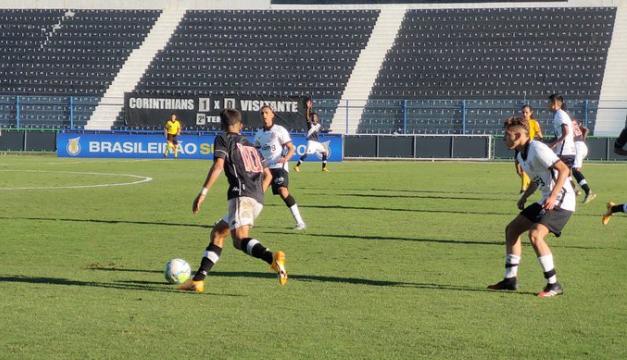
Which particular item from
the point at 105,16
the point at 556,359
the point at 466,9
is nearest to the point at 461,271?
the point at 556,359

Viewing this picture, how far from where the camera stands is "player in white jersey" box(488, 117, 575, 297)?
10531mm

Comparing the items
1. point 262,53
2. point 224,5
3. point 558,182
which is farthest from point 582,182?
point 224,5

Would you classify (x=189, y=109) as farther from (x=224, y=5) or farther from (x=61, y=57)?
(x=224, y=5)

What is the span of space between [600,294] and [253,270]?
151 inches

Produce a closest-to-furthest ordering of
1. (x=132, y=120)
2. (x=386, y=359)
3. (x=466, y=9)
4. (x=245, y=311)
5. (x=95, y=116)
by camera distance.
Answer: (x=386, y=359), (x=245, y=311), (x=132, y=120), (x=95, y=116), (x=466, y=9)

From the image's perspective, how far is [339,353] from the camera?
25.6 feet

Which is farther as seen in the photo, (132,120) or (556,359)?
(132,120)

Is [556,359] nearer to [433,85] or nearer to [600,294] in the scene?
[600,294]

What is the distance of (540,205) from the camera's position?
10.7m

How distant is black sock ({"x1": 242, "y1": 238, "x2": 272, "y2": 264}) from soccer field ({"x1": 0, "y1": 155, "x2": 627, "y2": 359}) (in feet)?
1.30

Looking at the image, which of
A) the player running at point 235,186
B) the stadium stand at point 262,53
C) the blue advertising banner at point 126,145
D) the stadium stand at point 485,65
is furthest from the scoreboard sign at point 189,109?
the player running at point 235,186

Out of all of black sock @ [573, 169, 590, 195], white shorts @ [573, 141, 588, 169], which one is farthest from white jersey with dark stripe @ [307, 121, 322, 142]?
black sock @ [573, 169, 590, 195]

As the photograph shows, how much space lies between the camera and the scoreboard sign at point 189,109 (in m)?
48.0

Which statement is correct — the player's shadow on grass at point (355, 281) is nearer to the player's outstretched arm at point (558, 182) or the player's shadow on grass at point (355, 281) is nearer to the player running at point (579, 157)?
the player's outstretched arm at point (558, 182)
